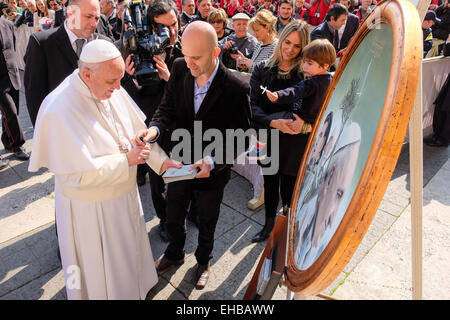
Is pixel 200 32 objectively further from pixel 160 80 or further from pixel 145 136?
pixel 160 80

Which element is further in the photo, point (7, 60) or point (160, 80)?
point (7, 60)

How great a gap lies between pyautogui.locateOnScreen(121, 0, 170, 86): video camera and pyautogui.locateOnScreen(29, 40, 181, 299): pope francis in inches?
25.3

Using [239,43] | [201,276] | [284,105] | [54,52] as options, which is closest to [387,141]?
[284,105]

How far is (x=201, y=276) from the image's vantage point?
8.75 feet

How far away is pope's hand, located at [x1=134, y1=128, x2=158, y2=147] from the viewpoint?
1.95m

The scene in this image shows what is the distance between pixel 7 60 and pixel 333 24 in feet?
16.6

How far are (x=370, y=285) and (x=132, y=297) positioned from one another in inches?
77.5

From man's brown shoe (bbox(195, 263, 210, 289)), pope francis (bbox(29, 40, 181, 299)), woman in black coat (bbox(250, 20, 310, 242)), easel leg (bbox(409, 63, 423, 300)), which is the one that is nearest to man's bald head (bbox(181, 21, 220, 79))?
pope francis (bbox(29, 40, 181, 299))

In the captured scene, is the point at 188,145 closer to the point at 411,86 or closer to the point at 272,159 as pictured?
the point at 272,159

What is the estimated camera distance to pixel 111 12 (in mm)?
6594

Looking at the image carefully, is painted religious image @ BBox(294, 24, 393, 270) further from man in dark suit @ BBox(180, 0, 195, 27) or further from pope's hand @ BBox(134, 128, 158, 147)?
man in dark suit @ BBox(180, 0, 195, 27)

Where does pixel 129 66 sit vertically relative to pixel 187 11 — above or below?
below

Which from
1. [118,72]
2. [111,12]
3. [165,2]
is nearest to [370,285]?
[118,72]

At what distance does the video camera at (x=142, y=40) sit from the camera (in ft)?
8.80
